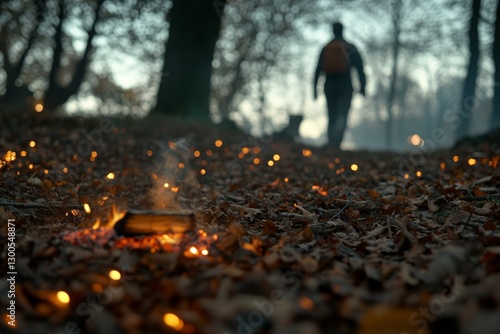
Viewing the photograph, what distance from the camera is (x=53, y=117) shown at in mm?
8562

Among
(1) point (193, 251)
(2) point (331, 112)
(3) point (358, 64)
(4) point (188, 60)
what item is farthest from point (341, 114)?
(1) point (193, 251)

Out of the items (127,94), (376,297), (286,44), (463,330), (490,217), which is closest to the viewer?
(463,330)

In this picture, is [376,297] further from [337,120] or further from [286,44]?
[286,44]

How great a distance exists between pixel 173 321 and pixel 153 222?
1.11 metres

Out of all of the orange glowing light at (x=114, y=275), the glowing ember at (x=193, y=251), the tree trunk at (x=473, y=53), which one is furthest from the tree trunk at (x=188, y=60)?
the tree trunk at (x=473, y=53)

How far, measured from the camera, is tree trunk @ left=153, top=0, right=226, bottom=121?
1085 centimetres

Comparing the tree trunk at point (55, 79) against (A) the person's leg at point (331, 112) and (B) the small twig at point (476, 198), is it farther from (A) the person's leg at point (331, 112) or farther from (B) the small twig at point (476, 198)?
(B) the small twig at point (476, 198)

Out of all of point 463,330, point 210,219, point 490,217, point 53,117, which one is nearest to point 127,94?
point 53,117

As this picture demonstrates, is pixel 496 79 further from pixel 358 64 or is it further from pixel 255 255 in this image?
pixel 255 255

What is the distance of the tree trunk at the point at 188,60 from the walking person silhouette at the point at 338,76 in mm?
3022

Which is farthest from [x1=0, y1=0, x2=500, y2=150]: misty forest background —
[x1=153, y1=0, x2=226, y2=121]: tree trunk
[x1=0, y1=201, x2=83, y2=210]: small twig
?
[x1=0, y1=201, x2=83, y2=210]: small twig

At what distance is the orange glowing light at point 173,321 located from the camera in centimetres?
182

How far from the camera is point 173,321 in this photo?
1831 mm

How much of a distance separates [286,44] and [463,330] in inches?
990
